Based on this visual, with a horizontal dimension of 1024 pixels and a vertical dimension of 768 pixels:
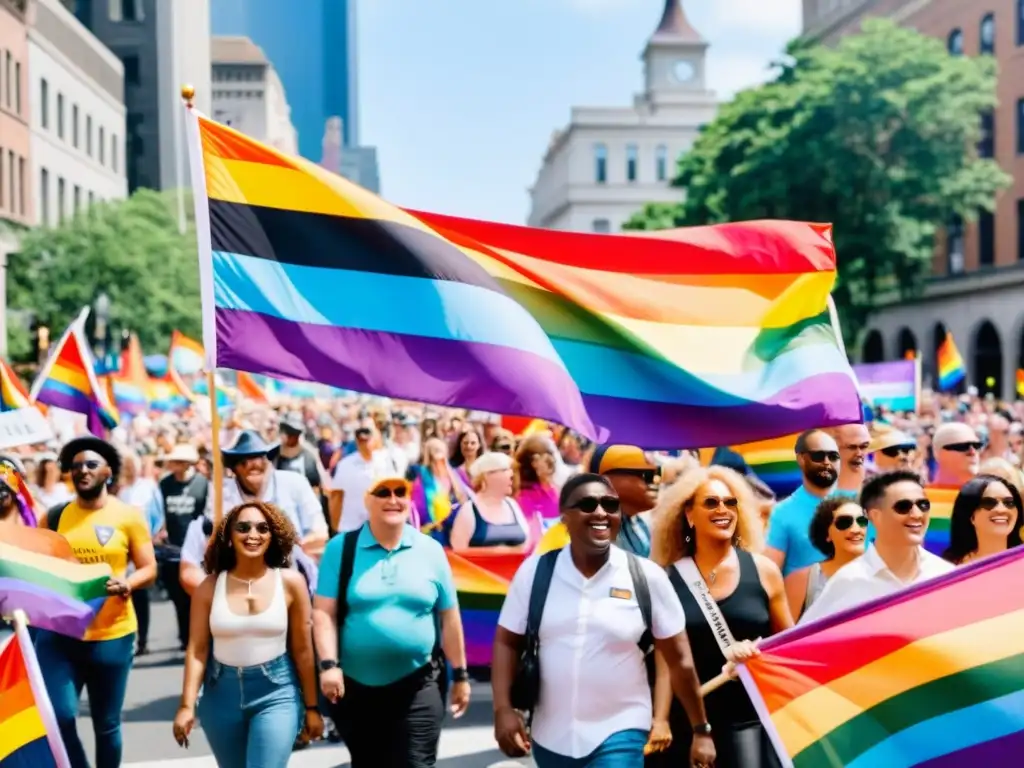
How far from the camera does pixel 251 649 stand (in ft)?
19.1

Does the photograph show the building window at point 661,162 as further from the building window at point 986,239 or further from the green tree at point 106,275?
the green tree at point 106,275

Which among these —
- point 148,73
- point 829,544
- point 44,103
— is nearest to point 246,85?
point 148,73

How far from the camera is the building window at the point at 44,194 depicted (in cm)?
5362

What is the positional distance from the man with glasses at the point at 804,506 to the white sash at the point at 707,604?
3.22ft

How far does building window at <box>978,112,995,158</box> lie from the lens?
161ft

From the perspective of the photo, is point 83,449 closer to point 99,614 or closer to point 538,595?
point 99,614

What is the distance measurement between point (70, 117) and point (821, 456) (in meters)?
55.4

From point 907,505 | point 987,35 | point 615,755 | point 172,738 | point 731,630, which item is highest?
point 987,35

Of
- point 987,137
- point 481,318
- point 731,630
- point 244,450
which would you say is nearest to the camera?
point 731,630

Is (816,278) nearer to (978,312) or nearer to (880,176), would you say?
(880,176)

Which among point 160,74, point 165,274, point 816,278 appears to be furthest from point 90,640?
point 160,74

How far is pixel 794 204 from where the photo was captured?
42.9 metres

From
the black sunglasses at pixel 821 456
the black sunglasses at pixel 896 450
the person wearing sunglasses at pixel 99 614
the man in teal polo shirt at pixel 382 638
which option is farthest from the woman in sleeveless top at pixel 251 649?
the black sunglasses at pixel 896 450

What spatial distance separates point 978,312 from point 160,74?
169 feet
